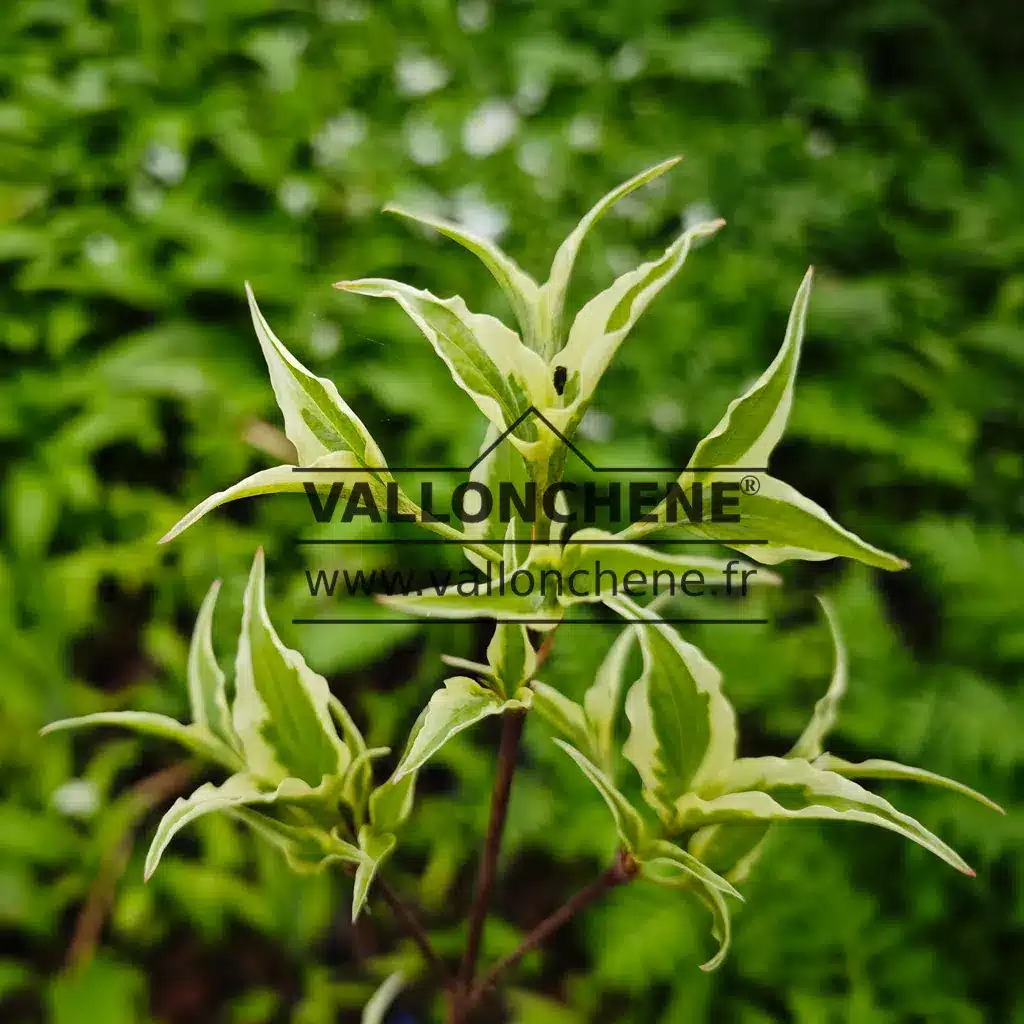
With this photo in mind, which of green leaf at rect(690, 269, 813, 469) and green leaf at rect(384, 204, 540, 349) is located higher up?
green leaf at rect(384, 204, 540, 349)

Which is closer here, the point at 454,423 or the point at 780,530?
the point at 780,530

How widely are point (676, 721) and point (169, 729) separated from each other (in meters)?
0.27

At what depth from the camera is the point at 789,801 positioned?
1.42 feet

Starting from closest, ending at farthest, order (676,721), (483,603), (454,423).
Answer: (483,603) → (676,721) → (454,423)

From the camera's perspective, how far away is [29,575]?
128 cm

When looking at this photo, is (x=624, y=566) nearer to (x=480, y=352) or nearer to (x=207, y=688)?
(x=480, y=352)

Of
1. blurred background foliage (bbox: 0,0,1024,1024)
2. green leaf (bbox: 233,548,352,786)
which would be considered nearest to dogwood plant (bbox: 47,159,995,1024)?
green leaf (bbox: 233,548,352,786)

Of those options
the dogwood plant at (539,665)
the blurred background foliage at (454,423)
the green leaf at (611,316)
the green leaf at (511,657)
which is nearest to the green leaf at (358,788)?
the dogwood plant at (539,665)

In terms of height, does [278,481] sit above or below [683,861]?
above

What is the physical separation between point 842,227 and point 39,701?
144 centimetres

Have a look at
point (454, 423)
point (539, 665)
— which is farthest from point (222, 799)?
point (454, 423)

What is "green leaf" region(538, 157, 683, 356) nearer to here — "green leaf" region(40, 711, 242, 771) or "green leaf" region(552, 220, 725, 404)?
"green leaf" region(552, 220, 725, 404)

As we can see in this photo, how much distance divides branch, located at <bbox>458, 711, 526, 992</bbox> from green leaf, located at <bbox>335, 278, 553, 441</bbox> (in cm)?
15

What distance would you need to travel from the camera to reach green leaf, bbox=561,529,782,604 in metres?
0.34
